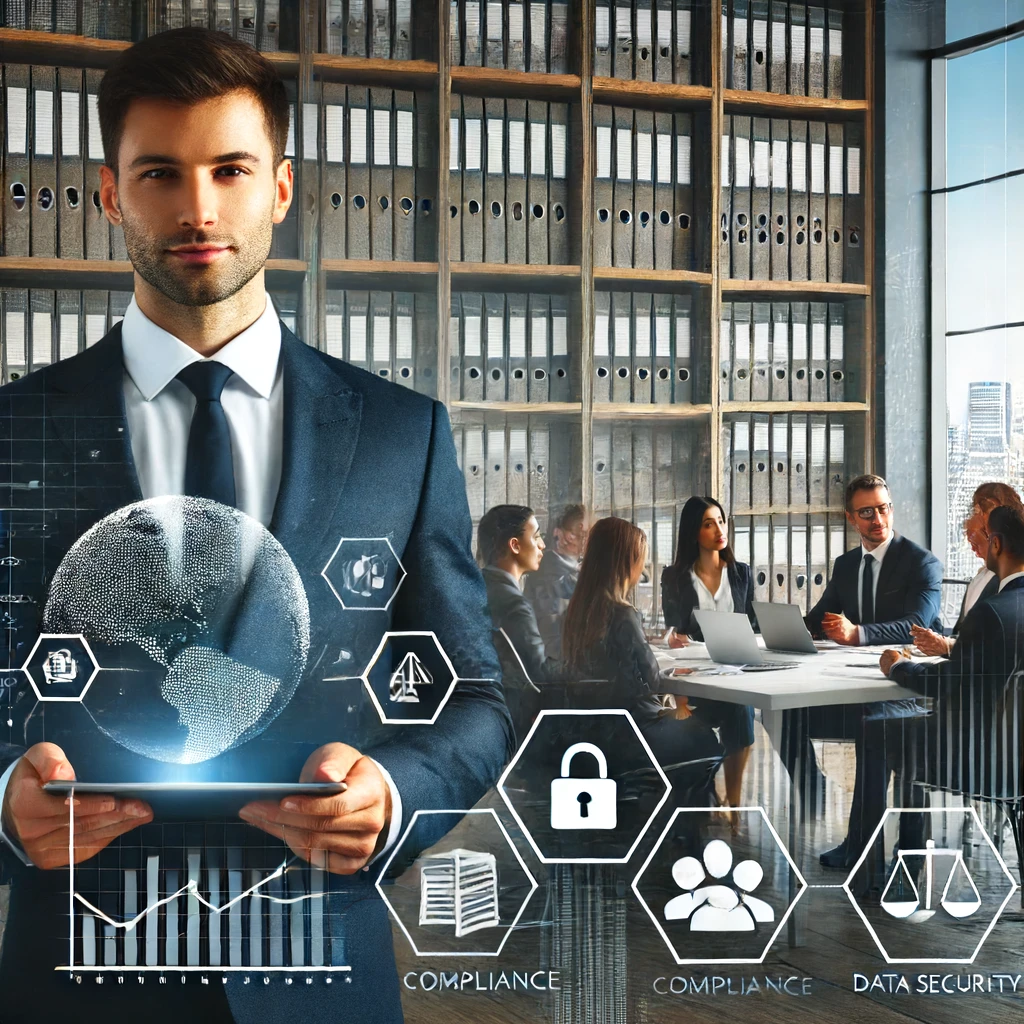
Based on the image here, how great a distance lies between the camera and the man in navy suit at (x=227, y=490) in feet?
5.83

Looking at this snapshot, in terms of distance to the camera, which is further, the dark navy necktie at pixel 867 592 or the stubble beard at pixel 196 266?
the dark navy necktie at pixel 867 592

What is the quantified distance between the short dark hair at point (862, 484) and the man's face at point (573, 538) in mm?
449

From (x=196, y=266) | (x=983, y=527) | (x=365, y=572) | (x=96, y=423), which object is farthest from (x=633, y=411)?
(x=96, y=423)

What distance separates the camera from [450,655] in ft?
5.96

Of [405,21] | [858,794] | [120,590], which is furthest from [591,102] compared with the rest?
[858,794]

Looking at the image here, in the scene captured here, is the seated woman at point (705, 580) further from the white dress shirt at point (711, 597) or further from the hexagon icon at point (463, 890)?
the hexagon icon at point (463, 890)

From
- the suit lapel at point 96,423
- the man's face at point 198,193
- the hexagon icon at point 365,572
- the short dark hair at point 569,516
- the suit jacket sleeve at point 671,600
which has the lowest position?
the suit jacket sleeve at point 671,600

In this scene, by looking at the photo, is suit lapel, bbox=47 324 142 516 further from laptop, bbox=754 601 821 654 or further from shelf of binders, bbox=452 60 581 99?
laptop, bbox=754 601 821 654

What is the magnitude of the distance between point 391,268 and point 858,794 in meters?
1.17

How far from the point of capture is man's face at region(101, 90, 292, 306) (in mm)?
1767

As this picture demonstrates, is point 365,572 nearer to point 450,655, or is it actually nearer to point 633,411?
point 450,655

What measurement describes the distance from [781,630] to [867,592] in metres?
0.16

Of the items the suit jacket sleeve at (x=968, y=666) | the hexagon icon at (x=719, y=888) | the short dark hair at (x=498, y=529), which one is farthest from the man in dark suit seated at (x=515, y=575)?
the suit jacket sleeve at (x=968, y=666)

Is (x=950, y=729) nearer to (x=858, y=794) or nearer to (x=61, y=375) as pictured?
(x=858, y=794)
